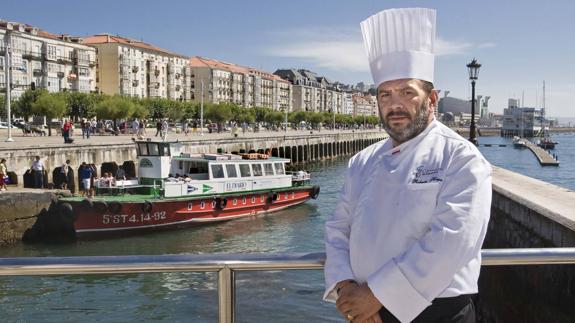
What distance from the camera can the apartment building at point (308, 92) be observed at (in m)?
178

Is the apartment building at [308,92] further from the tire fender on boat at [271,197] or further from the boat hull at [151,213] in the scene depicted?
the boat hull at [151,213]

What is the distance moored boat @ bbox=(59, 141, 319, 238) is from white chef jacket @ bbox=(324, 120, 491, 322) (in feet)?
64.8

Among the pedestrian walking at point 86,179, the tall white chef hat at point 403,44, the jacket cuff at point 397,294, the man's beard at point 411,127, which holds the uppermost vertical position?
the tall white chef hat at point 403,44

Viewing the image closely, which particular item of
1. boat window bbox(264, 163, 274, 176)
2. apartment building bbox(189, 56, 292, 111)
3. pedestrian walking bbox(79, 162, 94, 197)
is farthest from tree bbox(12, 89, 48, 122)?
apartment building bbox(189, 56, 292, 111)

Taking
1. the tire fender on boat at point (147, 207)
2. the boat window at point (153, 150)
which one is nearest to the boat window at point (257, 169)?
the boat window at point (153, 150)

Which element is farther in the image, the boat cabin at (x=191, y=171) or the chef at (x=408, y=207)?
the boat cabin at (x=191, y=171)

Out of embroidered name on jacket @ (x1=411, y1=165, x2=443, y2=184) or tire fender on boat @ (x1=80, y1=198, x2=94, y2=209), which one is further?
tire fender on boat @ (x1=80, y1=198, x2=94, y2=209)

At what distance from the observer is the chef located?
204 cm

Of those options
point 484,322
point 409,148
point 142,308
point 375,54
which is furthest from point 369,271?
point 484,322

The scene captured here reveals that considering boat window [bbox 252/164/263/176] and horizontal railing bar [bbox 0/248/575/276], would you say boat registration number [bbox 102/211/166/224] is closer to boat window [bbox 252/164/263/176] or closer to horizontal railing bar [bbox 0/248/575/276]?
boat window [bbox 252/164/263/176]

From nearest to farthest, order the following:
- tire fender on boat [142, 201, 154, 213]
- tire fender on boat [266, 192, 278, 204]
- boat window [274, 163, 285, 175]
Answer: tire fender on boat [142, 201, 154, 213], tire fender on boat [266, 192, 278, 204], boat window [274, 163, 285, 175]

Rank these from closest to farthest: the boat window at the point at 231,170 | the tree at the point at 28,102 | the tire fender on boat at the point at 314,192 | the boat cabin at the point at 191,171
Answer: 1. the boat cabin at the point at 191,171
2. the boat window at the point at 231,170
3. the tire fender on boat at the point at 314,192
4. the tree at the point at 28,102

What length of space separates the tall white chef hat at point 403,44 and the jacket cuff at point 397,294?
2.49 feet

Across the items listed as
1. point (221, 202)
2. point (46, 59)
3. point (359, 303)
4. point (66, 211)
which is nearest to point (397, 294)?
point (359, 303)
